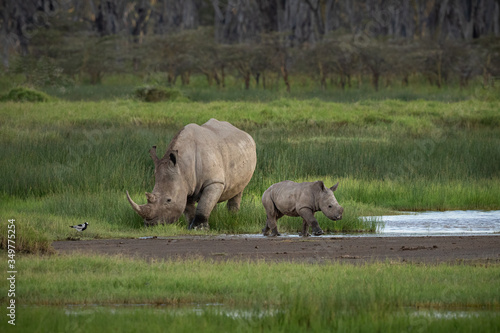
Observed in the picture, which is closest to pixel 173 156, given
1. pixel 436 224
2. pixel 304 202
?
pixel 304 202

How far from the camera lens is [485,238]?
37.9ft

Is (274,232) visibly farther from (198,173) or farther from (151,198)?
(151,198)

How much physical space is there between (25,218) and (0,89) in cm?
3079

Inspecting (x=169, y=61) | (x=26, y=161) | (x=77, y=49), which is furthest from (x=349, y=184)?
(x=77, y=49)

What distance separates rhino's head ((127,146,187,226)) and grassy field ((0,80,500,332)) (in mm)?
189

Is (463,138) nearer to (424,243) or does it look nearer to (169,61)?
(424,243)

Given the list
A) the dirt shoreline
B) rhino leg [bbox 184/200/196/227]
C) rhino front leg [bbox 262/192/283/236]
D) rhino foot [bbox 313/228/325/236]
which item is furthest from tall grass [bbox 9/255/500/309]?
rhino leg [bbox 184/200/196/227]

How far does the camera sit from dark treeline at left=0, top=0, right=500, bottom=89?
47688 millimetres

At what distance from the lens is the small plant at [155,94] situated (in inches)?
1399

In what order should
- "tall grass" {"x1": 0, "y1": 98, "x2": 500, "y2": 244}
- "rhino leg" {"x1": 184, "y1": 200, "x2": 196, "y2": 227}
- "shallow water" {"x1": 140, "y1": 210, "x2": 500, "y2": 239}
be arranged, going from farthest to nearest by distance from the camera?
"tall grass" {"x1": 0, "y1": 98, "x2": 500, "y2": 244}, "rhino leg" {"x1": 184, "y1": 200, "x2": 196, "y2": 227}, "shallow water" {"x1": 140, "y1": 210, "x2": 500, "y2": 239}

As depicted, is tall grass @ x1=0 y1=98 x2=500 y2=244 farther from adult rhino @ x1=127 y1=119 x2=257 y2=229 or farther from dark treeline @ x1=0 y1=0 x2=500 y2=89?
dark treeline @ x1=0 y1=0 x2=500 y2=89

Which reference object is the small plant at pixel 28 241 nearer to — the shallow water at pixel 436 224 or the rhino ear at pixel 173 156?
the shallow water at pixel 436 224

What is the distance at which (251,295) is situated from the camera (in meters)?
7.42

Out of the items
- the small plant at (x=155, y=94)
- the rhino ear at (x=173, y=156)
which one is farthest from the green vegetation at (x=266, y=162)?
the small plant at (x=155, y=94)
